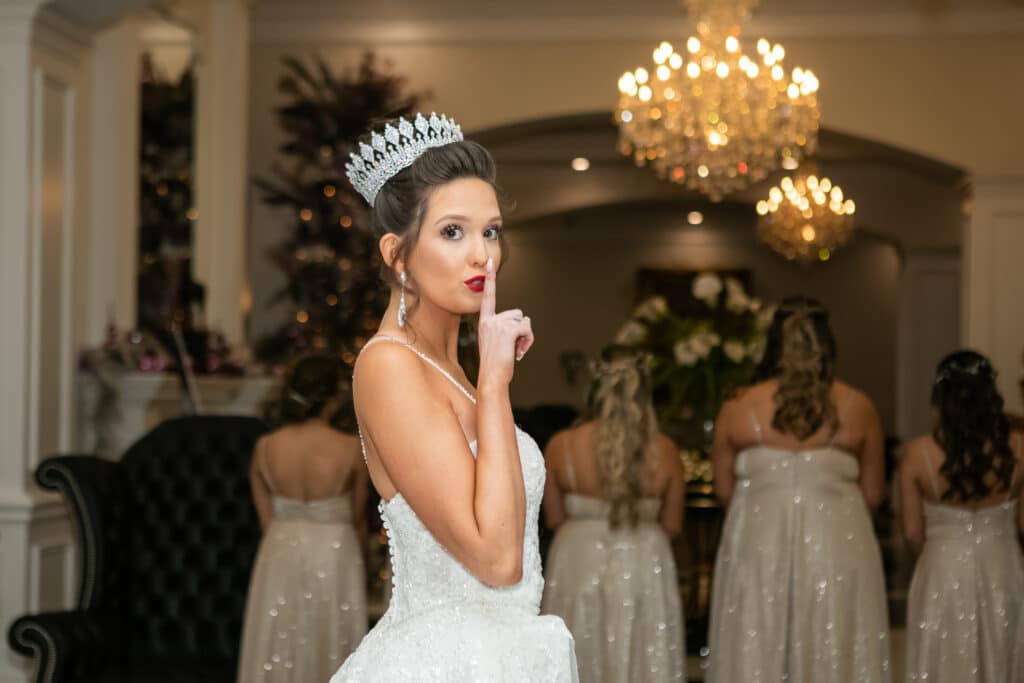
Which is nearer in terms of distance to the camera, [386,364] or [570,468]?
[386,364]

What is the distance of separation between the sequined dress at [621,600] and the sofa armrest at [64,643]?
5.58 ft

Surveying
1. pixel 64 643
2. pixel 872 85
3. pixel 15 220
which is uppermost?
pixel 872 85

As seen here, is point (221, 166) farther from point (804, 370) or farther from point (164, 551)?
point (804, 370)

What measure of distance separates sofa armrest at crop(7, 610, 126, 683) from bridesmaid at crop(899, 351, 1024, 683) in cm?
289

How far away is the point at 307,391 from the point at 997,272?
6900 mm

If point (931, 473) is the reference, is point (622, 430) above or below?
above

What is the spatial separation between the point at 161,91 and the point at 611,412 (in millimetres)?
5521

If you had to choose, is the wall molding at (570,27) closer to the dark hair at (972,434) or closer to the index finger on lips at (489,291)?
the dark hair at (972,434)

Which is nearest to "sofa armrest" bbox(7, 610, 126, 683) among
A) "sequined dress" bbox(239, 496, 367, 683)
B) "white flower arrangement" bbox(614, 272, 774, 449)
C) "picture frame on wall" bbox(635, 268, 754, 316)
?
"sequined dress" bbox(239, 496, 367, 683)

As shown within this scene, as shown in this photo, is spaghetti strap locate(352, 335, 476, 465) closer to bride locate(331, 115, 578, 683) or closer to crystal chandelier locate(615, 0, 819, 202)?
bride locate(331, 115, 578, 683)

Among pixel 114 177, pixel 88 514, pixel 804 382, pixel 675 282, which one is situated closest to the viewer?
pixel 88 514

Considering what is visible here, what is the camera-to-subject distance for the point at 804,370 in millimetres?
5316

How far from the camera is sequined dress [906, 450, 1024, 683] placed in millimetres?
5211

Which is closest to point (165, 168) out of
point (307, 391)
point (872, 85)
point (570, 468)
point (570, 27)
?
point (570, 27)
